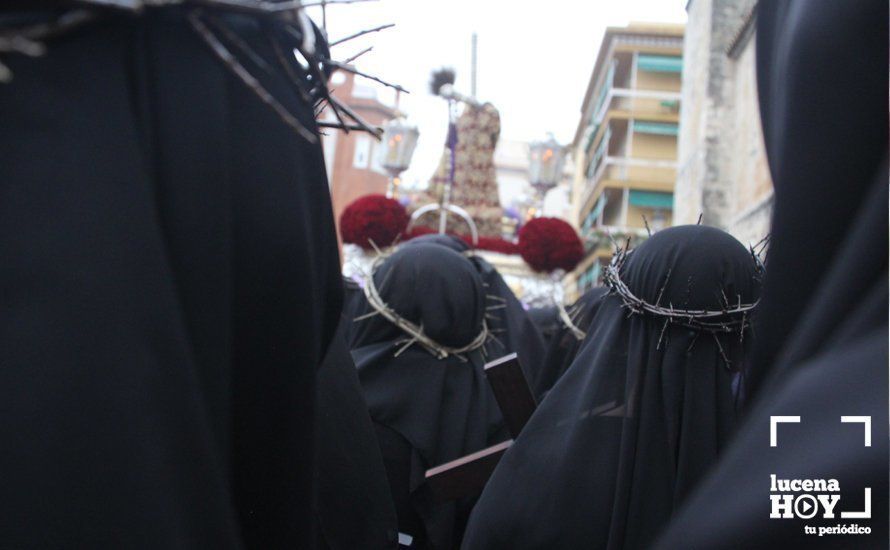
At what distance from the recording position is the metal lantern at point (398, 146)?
10.6 metres

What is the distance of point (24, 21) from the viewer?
1.09 meters

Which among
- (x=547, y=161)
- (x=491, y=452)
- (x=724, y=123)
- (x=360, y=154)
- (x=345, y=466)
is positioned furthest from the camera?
(x=360, y=154)

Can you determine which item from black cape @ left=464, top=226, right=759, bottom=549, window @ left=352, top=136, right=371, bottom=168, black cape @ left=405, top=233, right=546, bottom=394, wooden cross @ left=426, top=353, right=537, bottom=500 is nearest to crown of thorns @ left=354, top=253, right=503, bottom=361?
wooden cross @ left=426, top=353, right=537, bottom=500

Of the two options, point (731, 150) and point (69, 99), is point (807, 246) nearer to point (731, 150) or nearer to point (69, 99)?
point (69, 99)

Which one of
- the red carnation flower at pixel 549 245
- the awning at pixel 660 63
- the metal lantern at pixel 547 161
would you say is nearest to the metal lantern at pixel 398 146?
the metal lantern at pixel 547 161

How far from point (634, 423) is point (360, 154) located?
33924mm

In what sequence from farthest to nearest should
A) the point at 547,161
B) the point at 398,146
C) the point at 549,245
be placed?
1. the point at 547,161
2. the point at 398,146
3. the point at 549,245

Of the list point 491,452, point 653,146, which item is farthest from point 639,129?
point 491,452

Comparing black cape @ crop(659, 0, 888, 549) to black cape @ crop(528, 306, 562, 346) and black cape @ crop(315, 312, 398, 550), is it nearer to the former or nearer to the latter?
black cape @ crop(315, 312, 398, 550)

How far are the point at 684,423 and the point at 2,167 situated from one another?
1732 mm

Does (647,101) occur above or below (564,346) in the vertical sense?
above

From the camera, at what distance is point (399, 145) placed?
34.9 ft

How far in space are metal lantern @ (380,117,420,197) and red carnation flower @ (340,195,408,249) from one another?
9.39 feet

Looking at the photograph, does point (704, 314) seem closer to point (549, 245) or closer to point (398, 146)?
point (549, 245)
